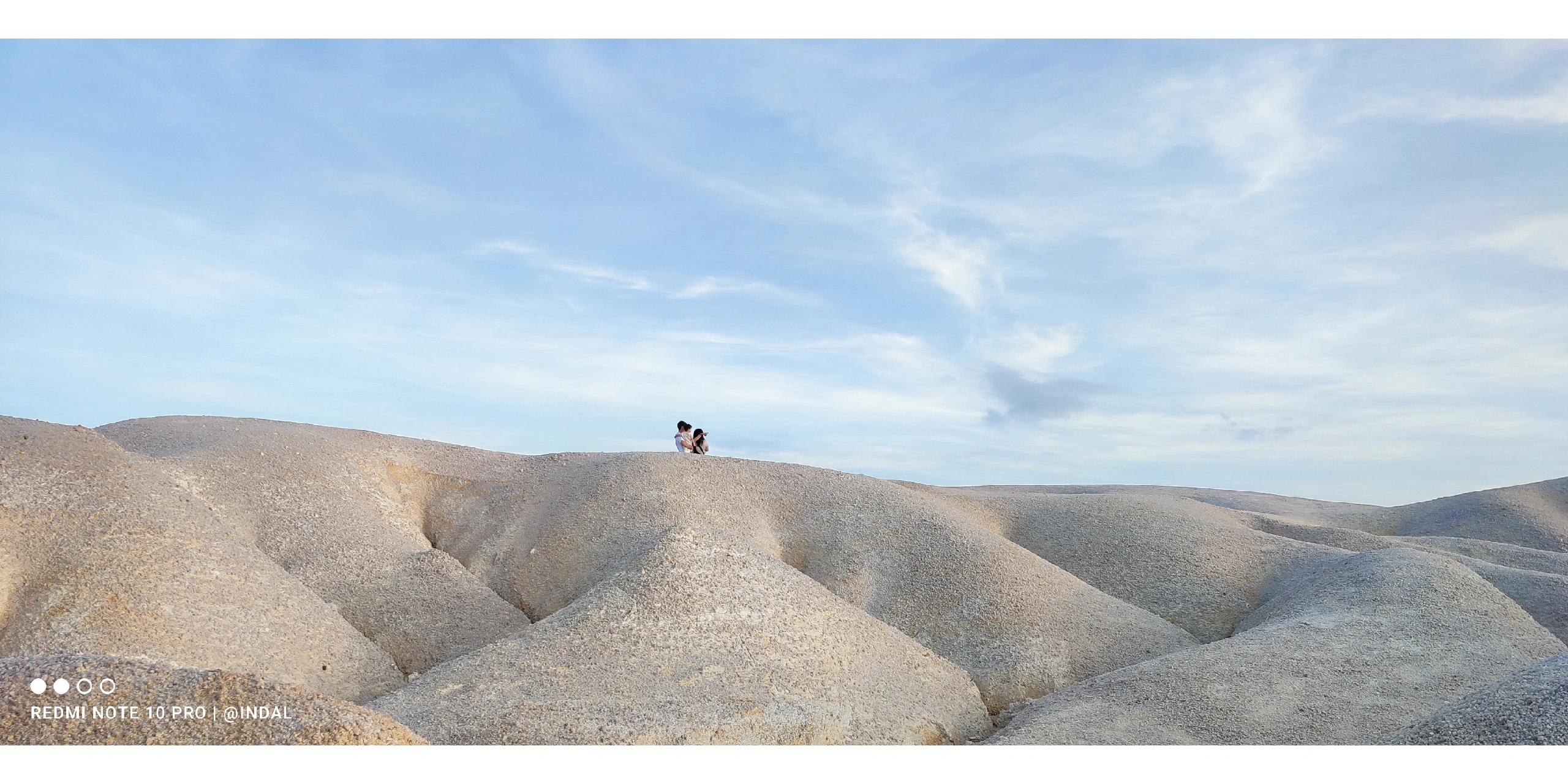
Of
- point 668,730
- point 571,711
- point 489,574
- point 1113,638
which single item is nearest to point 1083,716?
point 1113,638

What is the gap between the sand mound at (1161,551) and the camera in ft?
47.0

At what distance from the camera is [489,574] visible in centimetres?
1434

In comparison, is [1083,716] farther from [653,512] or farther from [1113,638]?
[653,512]

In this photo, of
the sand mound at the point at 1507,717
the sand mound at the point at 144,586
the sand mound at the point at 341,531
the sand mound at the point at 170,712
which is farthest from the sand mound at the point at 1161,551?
the sand mound at the point at 170,712

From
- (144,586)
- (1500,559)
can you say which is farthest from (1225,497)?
(144,586)

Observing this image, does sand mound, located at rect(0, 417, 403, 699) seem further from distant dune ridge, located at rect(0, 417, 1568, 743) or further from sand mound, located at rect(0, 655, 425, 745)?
sand mound, located at rect(0, 655, 425, 745)

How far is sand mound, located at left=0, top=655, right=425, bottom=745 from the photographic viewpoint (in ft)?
18.7

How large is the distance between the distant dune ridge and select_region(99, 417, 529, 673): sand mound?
5cm

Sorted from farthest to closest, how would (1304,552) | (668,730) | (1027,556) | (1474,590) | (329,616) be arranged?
1. (1304,552)
2. (1027,556)
3. (1474,590)
4. (329,616)
5. (668,730)

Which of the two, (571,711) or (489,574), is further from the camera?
(489,574)

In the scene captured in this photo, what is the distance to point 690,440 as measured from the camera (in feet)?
61.5

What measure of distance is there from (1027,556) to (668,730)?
306 inches

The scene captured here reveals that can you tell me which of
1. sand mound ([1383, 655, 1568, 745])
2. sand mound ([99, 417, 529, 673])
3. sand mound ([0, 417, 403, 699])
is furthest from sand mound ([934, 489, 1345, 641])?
sand mound ([0, 417, 403, 699])

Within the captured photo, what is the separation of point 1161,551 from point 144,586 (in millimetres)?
13766
